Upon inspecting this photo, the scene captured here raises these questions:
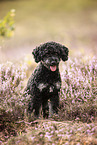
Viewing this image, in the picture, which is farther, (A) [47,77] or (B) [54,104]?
(B) [54,104]

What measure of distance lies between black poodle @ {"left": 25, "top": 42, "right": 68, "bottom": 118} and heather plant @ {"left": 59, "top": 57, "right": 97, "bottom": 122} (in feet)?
1.04

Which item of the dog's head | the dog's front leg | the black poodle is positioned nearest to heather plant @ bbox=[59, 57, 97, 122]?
the dog's front leg

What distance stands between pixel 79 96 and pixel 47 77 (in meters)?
0.91

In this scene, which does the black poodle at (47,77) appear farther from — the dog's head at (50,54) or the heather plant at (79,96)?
the heather plant at (79,96)

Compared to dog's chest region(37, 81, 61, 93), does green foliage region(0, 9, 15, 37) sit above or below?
above

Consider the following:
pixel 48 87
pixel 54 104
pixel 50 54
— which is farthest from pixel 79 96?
pixel 50 54

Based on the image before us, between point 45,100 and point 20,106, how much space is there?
0.61 m

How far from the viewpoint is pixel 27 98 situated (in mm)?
3383

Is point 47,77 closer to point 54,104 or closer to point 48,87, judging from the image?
point 48,87

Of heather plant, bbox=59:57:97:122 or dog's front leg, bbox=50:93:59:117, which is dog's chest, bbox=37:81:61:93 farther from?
heather plant, bbox=59:57:97:122

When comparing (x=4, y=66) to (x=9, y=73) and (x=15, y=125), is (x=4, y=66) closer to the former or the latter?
(x=9, y=73)

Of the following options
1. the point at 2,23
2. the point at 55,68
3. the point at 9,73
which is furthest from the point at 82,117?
the point at 2,23

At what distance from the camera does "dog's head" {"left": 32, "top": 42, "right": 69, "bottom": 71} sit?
304 centimetres

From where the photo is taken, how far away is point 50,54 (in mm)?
3137
